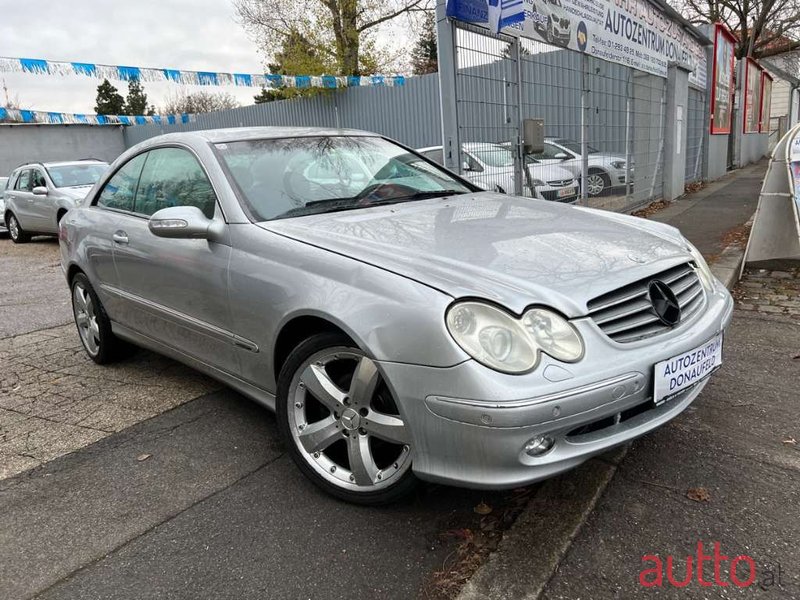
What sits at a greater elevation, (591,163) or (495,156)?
(495,156)

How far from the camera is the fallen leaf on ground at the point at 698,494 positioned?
95.0 inches

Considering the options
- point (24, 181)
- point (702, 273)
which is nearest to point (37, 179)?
point (24, 181)

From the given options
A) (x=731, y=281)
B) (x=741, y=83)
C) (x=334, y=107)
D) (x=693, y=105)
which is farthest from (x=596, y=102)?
(x=741, y=83)

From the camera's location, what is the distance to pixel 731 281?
5.59m

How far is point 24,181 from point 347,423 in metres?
12.7

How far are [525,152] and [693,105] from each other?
9.89 metres

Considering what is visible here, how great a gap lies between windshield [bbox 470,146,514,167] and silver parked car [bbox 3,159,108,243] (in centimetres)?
745

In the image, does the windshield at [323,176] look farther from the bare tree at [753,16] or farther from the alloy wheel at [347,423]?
the bare tree at [753,16]

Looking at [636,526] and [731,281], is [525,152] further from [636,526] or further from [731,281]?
[636,526]

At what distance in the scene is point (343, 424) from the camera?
2414 mm

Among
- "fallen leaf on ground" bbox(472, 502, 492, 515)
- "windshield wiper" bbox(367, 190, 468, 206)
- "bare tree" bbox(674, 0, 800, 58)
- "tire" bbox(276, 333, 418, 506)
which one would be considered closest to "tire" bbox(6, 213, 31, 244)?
"windshield wiper" bbox(367, 190, 468, 206)

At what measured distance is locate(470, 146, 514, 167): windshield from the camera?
661cm

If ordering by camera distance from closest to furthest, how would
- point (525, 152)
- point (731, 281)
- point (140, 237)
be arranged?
point (140, 237)
point (731, 281)
point (525, 152)

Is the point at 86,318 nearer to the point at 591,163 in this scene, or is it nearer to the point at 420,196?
the point at 420,196
